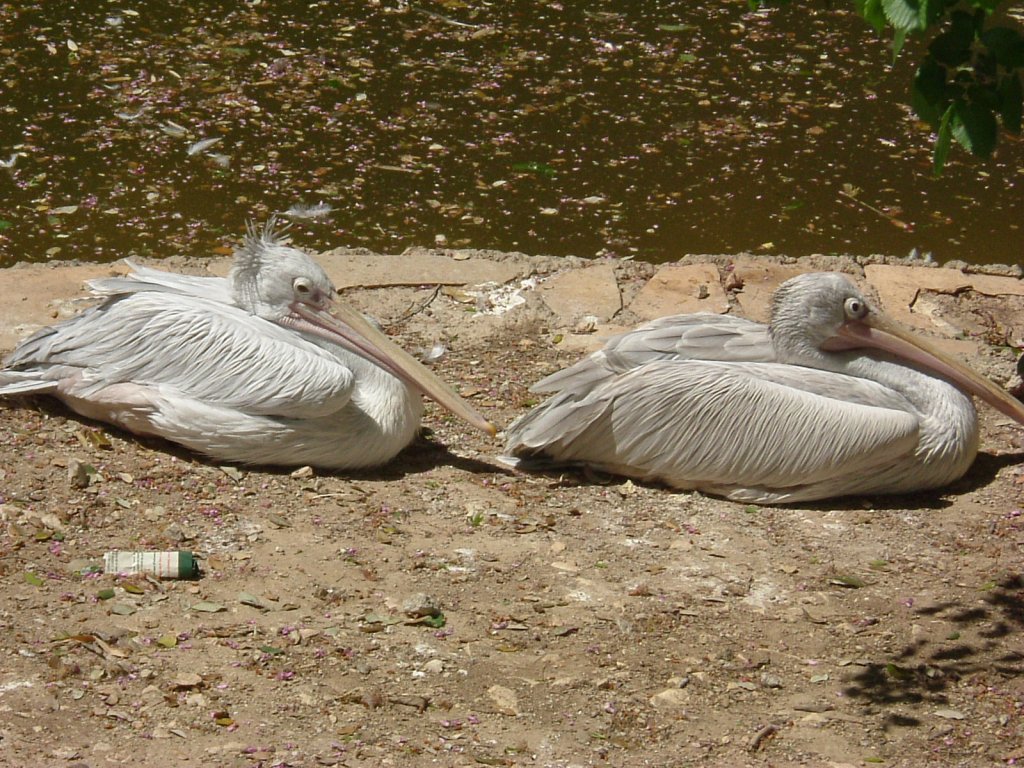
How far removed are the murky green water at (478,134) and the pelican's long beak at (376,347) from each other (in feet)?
6.53

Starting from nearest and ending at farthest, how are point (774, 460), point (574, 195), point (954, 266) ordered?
1. point (774, 460)
2. point (954, 266)
3. point (574, 195)

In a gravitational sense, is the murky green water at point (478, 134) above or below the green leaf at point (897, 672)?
above

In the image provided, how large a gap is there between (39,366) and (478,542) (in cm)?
190

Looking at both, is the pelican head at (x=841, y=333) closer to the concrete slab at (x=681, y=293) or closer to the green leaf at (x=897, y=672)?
the concrete slab at (x=681, y=293)

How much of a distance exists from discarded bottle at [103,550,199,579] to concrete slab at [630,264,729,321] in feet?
9.30

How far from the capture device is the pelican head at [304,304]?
18.1 feet

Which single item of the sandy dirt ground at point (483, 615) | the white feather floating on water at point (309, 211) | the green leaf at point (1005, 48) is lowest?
the sandy dirt ground at point (483, 615)

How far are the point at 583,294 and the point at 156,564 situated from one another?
2.93 metres

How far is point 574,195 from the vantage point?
8.26m

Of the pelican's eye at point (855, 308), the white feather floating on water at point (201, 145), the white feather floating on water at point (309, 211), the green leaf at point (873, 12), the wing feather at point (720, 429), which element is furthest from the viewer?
the white feather floating on water at point (201, 145)

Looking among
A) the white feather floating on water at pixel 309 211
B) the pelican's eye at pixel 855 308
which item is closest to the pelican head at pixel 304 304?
the pelican's eye at pixel 855 308

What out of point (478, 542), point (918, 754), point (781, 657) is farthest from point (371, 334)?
point (918, 754)

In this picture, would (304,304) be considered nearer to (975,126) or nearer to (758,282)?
(758,282)

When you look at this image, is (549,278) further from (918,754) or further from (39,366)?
(918,754)
